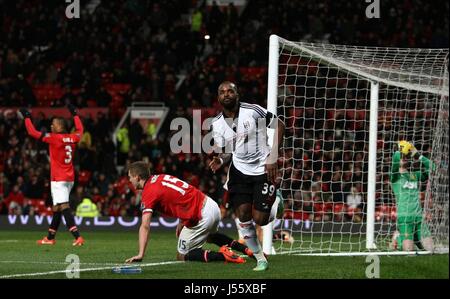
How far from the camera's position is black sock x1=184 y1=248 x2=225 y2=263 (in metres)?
10.9

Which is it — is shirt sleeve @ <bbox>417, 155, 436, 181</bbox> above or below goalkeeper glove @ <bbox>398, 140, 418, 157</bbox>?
below

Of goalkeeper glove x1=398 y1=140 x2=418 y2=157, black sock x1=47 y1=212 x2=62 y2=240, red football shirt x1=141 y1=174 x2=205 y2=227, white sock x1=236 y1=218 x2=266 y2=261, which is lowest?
black sock x1=47 y1=212 x2=62 y2=240

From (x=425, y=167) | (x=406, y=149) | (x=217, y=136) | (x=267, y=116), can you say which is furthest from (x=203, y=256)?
(x=425, y=167)

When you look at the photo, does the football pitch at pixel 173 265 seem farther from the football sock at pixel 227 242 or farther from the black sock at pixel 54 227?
the black sock at pixel 54 227

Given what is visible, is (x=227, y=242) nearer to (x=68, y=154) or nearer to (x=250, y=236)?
(x=250, y=236)

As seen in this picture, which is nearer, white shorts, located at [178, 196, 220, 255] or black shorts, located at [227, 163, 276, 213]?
black shorts, located at [227, 163, 276, 213]

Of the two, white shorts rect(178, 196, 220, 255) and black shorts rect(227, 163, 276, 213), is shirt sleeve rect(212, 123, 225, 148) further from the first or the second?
white shorts rect(178, 196, 220, 255)

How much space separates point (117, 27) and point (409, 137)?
13.3 m

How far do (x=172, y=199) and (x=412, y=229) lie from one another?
5378mm

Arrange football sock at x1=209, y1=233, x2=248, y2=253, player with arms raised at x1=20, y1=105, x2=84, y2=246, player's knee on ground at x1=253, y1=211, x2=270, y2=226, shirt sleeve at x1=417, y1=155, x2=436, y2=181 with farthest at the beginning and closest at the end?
player with arms raised at x1=20, y1=105, x2=84, y2=246 → shirt sleeve at x1=417, y1=155, x2=436, y2=181 → football sock at x1=209, y1=233, x2=248, y2=253 → player's knee on ground at x1=253, y1=211, x2=270, y2=226

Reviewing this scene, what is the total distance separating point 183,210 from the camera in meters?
10.3

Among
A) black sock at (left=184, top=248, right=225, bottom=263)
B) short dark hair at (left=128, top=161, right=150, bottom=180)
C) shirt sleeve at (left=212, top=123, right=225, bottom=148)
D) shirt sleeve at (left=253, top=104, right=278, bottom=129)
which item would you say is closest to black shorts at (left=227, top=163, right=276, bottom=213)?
shirt sleeve at (left=212, top=123, right=225, bottom=148)

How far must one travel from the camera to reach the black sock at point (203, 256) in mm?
10867

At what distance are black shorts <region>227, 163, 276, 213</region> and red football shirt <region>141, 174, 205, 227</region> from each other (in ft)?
1.23
